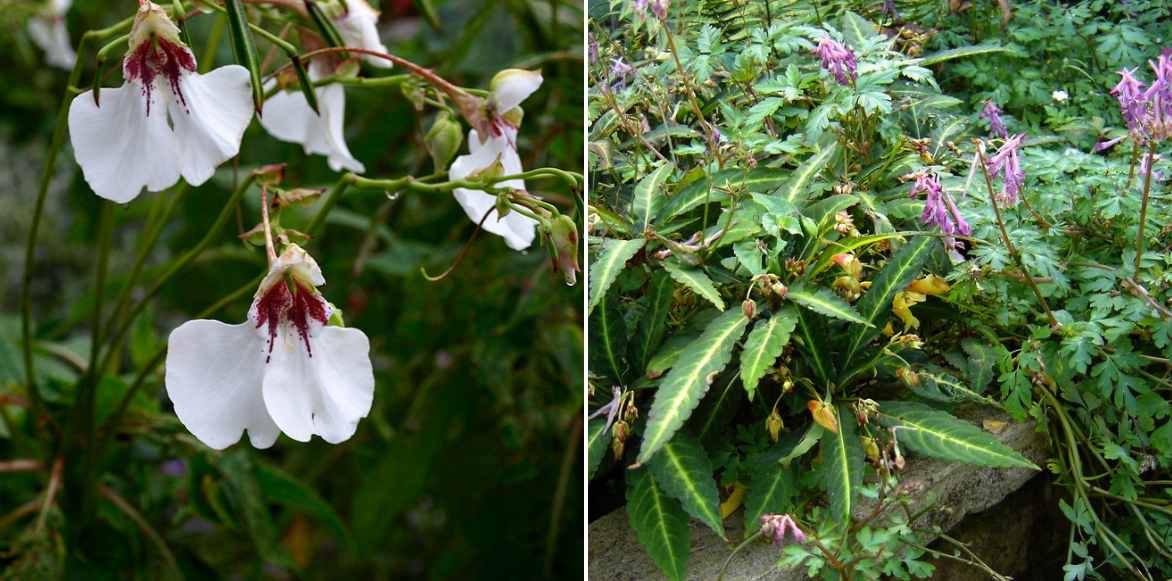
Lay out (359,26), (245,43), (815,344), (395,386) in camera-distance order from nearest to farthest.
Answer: (245,43) < (815,344) < (359,26) < (395,386)

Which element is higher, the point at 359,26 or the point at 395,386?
the point at 359,26

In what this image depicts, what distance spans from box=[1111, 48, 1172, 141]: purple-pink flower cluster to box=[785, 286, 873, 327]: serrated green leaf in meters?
0.19

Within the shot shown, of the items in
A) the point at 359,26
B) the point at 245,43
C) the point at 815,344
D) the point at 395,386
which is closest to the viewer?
the point at 245,43

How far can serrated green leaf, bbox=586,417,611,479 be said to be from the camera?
775mm

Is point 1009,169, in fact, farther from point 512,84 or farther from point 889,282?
point 512,84

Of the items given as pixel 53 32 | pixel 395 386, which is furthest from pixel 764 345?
pixel 53 32

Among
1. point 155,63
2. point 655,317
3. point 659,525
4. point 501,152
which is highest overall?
point 155,63

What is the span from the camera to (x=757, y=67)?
30.5 inches

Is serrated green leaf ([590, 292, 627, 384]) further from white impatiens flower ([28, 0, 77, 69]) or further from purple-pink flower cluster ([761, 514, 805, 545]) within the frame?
white impatiens flower ([28, 0, 77, 69])

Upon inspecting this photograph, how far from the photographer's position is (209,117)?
68cm

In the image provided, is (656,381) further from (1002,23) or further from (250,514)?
(250,514)

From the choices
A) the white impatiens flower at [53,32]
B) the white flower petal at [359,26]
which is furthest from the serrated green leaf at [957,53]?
the white impatiens flower at [53,32]

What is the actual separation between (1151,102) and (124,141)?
57 cm

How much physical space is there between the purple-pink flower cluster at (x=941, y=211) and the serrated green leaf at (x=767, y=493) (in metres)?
0.17
